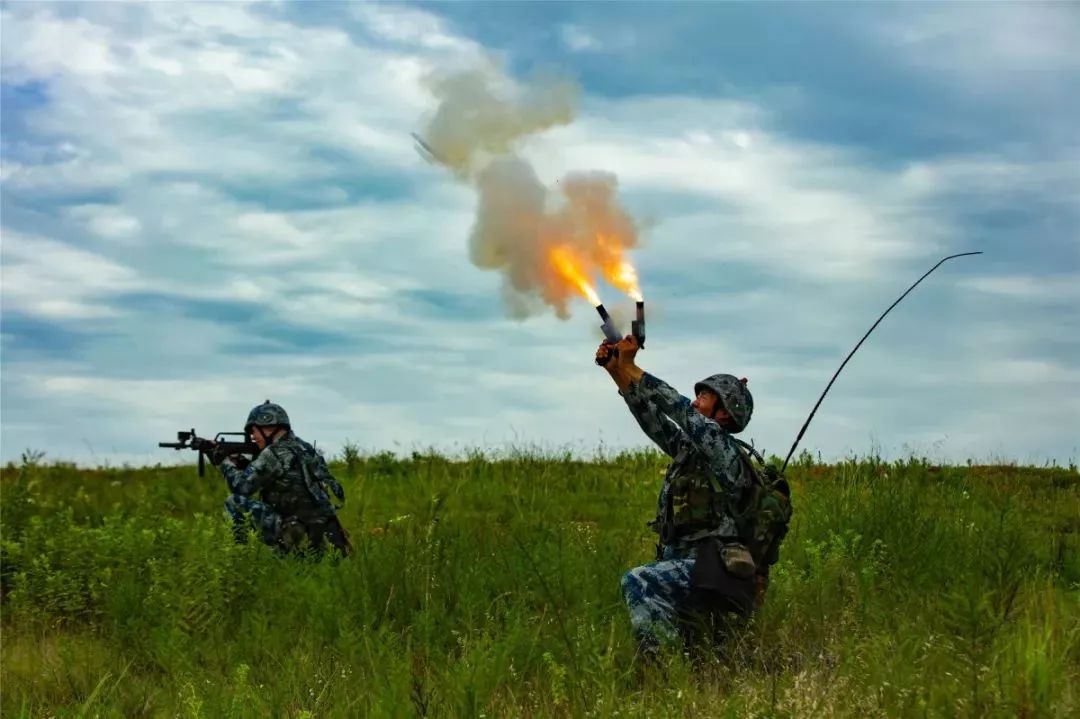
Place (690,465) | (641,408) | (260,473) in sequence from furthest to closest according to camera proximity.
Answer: (260,473)
(690,465)
(641,408)

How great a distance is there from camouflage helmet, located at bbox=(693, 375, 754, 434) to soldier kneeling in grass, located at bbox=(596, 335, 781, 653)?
16cm

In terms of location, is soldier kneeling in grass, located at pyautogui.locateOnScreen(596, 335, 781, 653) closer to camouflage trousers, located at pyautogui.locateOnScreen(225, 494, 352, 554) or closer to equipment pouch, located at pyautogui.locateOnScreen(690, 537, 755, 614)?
equipment pouch, located at pyautogui.locateOnScreen(690, 537, 755, 614)

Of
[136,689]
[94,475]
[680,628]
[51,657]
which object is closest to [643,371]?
[680,628]

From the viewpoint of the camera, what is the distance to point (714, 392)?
7.98 metres

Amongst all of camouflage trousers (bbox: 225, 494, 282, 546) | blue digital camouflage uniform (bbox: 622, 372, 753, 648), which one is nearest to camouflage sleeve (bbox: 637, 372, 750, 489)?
blue digital camouflage uniform (bbox: 622, 372, 753, 648)

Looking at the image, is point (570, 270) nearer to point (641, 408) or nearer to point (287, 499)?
point (641, 408)

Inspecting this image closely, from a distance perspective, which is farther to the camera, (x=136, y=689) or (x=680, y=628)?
(x=136, y=689)

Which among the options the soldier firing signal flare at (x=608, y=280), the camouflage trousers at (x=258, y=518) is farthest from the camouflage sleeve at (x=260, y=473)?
the soldier firing signal flare at (x=608, y=280)

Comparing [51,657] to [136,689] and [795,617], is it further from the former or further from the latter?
[795,617]

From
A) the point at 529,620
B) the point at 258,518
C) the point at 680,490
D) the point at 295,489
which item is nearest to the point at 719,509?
the point at 680,490

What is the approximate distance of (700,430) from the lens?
296 inches

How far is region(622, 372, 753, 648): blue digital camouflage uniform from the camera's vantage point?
744 cm

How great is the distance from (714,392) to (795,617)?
1.58m

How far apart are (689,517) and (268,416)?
248 inches
